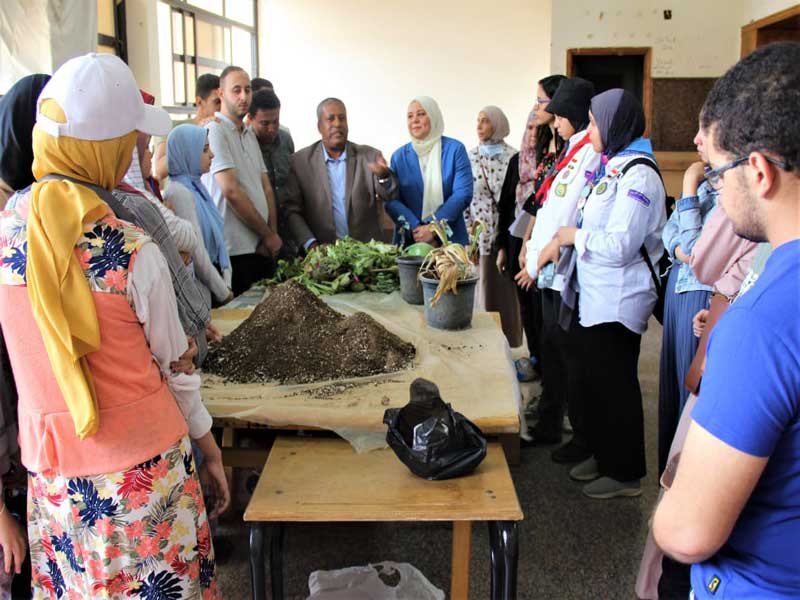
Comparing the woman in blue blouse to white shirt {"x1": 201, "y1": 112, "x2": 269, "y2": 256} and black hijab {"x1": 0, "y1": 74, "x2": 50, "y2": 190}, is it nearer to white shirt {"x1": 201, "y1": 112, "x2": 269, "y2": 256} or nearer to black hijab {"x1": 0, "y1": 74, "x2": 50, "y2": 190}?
white shirt {"x1": 201, "y1": 112, "x2": 269, "y2": 256}

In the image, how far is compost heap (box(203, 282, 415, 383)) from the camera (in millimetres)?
2080

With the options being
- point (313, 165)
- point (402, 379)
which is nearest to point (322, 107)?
point (313, 165)

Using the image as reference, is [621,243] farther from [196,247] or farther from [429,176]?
[429,176]

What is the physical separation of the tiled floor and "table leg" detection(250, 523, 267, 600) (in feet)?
2.13

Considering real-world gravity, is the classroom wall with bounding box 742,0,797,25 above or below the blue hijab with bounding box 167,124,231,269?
above

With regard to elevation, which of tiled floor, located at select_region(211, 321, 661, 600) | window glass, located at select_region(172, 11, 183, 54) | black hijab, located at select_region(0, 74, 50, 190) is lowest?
tiled floor, located at select_region(211, 321, 661, 600)

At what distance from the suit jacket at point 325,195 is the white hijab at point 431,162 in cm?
22

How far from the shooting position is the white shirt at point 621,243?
2279mm

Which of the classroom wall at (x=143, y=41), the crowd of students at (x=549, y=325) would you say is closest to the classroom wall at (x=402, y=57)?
the classroom wall at (x=143, y=41)

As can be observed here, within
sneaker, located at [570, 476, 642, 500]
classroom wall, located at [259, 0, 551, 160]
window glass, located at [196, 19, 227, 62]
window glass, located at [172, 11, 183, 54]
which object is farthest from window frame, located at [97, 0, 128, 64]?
sneaker, located at [570, 476, 642, 500]

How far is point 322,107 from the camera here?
365 cm

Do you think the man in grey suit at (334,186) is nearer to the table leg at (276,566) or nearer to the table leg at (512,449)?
the table leg at (512,449)

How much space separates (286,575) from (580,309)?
140cm

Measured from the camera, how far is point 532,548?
2367 millimetres
